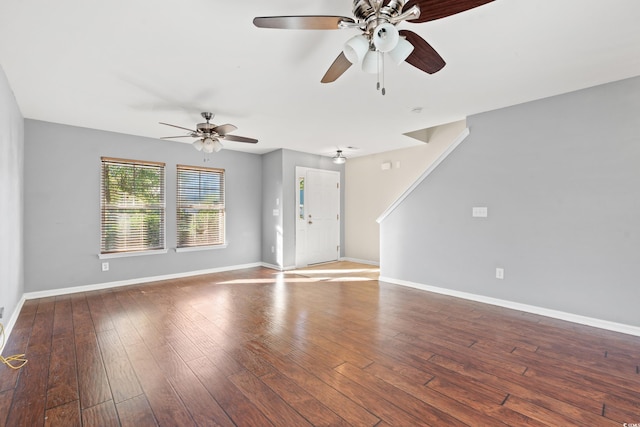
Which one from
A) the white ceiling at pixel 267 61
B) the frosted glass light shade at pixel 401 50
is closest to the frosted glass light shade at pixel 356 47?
the frosted glass light shade at pixel 401 50

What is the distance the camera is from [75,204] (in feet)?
14.7

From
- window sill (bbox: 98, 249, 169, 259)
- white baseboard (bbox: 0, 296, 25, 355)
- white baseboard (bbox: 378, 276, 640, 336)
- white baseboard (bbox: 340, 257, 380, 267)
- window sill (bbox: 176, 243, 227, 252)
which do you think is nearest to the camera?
white baseboard (bbox: 0, 296, 25, 355)

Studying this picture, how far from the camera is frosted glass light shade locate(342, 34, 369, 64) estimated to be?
69.7 inches

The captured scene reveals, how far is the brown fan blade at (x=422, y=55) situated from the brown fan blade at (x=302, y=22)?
1.30 ft

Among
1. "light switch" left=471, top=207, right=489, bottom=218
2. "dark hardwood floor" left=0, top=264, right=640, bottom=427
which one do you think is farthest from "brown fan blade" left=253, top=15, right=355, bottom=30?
"light switch" left=471, top=207, right=489, bottom=218

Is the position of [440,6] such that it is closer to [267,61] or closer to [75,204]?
[267,61]

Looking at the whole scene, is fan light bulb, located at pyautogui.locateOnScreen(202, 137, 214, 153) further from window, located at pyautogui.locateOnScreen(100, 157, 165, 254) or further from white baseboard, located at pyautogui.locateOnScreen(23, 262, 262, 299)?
white baseboard, located at pyautogui.locateOnScreen(23, 262, 262, 299)

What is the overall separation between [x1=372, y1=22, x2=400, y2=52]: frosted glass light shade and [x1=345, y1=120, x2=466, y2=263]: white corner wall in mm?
4317

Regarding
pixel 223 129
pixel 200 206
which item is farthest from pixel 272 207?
pixel 223 129

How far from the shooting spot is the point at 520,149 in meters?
3.65

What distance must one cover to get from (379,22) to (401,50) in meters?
0.22

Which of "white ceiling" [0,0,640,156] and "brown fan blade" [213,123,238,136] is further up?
"white ceiling" [0,0,640,156]

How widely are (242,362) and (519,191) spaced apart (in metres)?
3.68

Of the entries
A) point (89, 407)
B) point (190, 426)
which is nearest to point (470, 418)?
point (190, 426)
